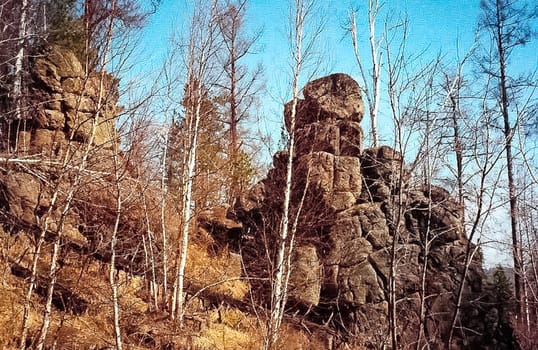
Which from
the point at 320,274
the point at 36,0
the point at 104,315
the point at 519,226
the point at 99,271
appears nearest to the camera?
the point at 104,315

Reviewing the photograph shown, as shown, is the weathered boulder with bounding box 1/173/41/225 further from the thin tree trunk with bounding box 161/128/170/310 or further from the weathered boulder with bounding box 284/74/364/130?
the weathered boulder with bounding box 284/74/364/130

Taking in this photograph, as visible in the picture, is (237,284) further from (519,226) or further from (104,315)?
(519,226)

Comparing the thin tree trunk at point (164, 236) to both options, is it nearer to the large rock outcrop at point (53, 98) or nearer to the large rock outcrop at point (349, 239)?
the large rock outcrop at point (53, 98)

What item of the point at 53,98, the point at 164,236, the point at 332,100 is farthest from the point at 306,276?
the point at 53,98

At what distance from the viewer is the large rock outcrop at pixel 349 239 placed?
10586 mm

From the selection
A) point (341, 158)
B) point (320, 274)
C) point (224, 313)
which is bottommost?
point (224, 313)

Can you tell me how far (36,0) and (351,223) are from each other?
31.8ft

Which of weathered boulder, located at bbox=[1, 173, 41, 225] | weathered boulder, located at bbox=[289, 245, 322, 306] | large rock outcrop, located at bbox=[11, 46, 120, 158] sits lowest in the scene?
weathered boulder, located at bbox=[289, 245, 322, 306]

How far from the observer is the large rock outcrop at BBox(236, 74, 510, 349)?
1059 cm

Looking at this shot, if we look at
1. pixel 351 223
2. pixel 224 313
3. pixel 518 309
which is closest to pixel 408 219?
pixel 351 223

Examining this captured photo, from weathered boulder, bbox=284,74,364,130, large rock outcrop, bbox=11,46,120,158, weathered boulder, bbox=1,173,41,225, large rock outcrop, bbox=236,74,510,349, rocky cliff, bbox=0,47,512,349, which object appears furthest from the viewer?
weathered boulder, bbox=284,74,364,130

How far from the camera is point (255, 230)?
494 inches

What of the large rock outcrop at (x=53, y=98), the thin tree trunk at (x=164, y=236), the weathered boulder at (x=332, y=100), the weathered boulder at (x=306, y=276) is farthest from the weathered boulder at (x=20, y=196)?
the weathered boulder at (x=332, y=100)

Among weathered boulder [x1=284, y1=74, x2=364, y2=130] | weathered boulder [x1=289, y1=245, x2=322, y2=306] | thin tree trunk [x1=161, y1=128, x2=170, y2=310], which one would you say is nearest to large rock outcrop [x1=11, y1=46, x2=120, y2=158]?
thin tree trunk [x1=161, y1=128, x2=170, y2=310]
